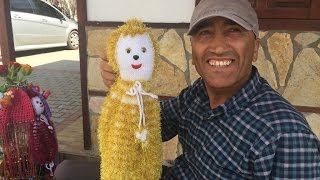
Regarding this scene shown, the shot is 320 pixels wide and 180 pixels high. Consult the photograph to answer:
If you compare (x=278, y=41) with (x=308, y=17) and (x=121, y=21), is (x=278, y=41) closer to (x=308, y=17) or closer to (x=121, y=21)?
(x=308, y=17)

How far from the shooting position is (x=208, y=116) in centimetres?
145

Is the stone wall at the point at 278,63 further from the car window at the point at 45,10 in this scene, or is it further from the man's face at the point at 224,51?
the car window at the point at 45,10

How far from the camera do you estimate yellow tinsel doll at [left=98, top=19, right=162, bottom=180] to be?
141 centimetres

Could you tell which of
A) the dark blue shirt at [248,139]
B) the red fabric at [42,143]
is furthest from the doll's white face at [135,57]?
the red fabric at [42,143]

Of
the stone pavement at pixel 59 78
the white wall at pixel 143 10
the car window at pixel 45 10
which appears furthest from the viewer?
the car window at pixel 45 10

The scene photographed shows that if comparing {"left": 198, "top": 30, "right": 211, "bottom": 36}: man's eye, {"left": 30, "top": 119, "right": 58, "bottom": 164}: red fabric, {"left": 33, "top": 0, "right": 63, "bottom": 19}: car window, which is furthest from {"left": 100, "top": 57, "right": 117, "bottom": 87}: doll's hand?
{"left": 33, "top": 0, "right": 63, "bottom": 19}: car window

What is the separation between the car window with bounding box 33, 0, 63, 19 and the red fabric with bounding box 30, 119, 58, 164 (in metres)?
7.86

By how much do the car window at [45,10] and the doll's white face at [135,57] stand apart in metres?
8.57

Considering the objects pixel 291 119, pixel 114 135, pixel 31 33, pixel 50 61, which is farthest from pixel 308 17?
pixel 31 33

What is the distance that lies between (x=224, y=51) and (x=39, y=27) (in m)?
8.80

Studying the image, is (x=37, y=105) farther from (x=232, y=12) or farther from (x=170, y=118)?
(x=232, y=12)

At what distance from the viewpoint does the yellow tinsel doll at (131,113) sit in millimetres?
1406

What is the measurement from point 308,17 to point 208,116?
1576 millimetres

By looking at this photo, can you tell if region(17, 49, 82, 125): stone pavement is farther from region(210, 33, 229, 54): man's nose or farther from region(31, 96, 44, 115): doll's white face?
region(210, 33, 229, 54): man's nose
